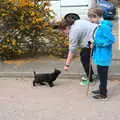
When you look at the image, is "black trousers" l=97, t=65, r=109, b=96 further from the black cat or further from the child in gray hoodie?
the black cat

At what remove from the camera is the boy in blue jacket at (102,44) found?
7.25m

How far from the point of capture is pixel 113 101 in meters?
7.49

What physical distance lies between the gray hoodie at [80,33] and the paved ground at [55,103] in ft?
2.92

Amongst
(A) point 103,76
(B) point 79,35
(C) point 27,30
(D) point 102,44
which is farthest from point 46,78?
(C) point 27,30

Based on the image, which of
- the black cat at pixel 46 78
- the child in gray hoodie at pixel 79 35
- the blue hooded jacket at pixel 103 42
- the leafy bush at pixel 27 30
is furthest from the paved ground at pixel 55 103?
the leafy bush at pixel 27 30

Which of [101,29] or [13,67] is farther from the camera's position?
[13,67]

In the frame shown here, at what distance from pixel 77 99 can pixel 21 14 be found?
363 centimetres

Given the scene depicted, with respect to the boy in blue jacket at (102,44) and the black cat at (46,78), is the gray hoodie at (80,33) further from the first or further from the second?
the black cat at (46,78)

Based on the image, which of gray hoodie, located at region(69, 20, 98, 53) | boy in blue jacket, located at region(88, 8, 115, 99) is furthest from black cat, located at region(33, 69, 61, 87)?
boy in blue jacket, located at region(88, 8, 115, 99)

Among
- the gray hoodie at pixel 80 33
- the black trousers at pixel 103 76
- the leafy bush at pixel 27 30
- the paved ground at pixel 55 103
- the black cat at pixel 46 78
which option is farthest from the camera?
the leafy bush at pixel 27 30

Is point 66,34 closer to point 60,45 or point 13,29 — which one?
point 60,45

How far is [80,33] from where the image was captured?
26.5 feet

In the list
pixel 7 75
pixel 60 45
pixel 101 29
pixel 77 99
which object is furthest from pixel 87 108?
pixel 60 45

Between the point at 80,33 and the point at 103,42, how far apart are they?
0.90m
